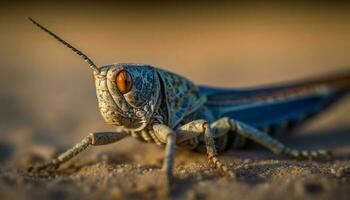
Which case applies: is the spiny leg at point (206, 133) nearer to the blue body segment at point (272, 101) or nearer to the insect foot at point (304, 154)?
the blue body segment at point (272, 101)

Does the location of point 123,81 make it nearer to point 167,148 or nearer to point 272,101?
point 167,148

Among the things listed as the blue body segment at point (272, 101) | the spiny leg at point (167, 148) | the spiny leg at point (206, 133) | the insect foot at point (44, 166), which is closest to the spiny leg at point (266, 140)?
the spiny leg at point (206, 133)

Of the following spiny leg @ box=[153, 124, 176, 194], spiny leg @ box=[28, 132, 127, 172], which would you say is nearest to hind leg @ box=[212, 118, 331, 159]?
spiny leg @ box=[153, 124, 176, 194]

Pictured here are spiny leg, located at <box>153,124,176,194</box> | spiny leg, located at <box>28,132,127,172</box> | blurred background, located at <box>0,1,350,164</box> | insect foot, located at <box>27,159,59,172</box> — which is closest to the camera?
spiny leg, located at <box>153,124,176,194</box>

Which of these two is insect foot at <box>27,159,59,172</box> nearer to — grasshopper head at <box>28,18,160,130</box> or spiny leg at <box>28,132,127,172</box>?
spiny leg at <box>28,132,127,172</box>

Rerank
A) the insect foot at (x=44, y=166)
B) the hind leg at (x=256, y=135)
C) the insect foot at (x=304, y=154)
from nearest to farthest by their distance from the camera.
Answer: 1. the hind leg at (x=256, y=135)
2. the insect foot at (x=44, y=166)
3. the insect foot at (x=304, y=154)

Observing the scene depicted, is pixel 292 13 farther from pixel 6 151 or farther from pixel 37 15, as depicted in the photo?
pixel 6 151

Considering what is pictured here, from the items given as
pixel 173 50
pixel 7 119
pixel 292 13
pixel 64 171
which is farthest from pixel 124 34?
pixel 64 171

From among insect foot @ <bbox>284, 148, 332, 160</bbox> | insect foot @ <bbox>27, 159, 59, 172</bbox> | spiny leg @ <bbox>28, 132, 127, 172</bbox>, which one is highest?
spiny leg @ <bbox>28, 132, 127, 172</bbox>

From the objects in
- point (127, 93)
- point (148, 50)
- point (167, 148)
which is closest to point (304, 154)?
point (167, 148)
